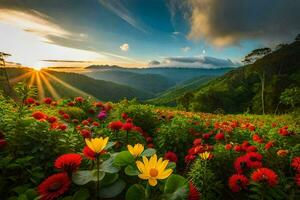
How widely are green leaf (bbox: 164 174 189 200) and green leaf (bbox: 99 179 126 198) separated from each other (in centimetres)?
35

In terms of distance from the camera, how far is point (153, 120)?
28.4 feet

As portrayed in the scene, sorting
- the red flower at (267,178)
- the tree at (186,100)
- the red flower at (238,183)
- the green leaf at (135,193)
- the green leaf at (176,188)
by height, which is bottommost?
the tree at (186,100)

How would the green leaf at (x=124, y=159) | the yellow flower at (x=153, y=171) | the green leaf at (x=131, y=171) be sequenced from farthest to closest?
the green leaf at (x=124, y=159) < the green leaf at (x=131, y=171) < the yellow flower at (x=153, y=171)

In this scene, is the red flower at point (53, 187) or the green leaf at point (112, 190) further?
the green leaf at point (112, 190)

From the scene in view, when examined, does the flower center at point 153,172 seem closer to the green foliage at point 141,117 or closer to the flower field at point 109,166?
the flower field at point 109,166

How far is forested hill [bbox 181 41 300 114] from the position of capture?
148ft

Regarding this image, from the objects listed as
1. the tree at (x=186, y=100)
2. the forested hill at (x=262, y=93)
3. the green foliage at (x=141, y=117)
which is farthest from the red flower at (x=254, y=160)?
the tree at (x=186, y=100)

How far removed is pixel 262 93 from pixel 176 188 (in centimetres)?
4402

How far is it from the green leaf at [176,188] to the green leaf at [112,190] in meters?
0.35

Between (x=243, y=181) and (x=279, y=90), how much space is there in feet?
176

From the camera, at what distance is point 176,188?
1.71 metres

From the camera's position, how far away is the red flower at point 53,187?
170cm

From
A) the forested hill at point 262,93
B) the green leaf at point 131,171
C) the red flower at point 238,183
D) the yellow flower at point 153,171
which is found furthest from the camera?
the forested hill at point 262,93

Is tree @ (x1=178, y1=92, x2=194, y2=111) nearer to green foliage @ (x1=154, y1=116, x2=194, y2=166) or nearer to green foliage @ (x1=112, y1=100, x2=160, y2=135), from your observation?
green foliage @ (x1=112, y1=100, x2=160, y2=135)
